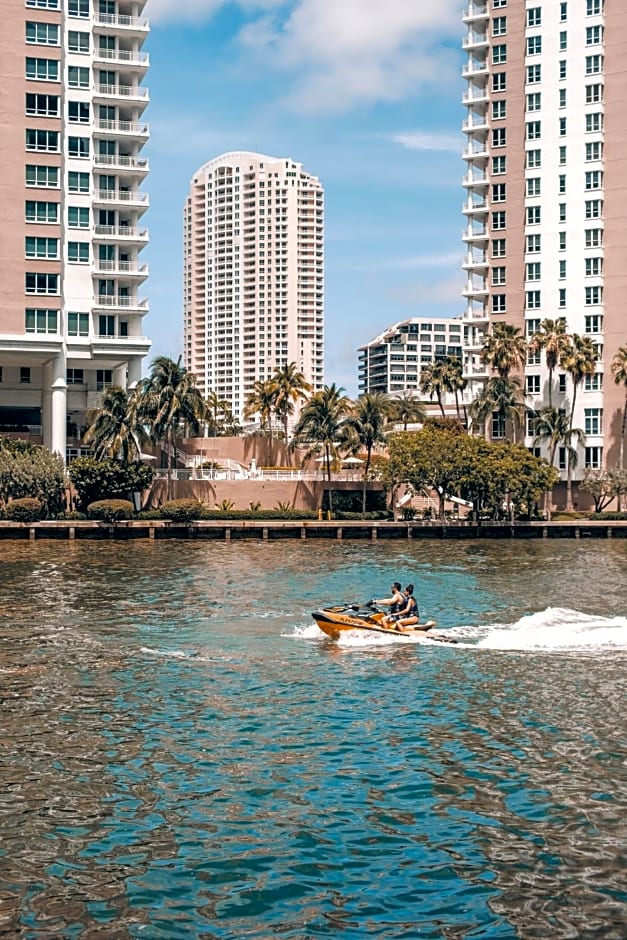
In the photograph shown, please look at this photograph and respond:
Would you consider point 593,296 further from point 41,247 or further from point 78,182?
point 41,247

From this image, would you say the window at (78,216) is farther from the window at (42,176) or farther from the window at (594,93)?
the window at (594,93)

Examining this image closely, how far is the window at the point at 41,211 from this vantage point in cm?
9275

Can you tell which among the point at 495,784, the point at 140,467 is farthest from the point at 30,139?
the point at 495,784

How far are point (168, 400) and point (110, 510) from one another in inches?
478

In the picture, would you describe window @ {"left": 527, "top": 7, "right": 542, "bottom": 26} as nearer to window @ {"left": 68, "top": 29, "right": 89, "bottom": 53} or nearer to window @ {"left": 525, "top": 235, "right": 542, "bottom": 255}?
window @ {"left": 525, "top": 235, "right": 542, "bottom": 255}

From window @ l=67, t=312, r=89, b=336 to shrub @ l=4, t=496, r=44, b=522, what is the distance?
19646 millimetres

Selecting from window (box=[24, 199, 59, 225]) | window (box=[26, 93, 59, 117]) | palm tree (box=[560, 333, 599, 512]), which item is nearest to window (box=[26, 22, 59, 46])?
window (box=[26, 93, 59, 117])

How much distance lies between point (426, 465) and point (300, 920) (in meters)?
73.5

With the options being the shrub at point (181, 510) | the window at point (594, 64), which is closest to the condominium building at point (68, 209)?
the shrub at point (181, 510)

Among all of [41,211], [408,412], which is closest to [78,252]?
[41,211]

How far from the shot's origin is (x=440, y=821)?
20.7 meters

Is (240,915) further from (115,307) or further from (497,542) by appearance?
(115,307)

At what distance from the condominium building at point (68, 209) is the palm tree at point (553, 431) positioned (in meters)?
36.5

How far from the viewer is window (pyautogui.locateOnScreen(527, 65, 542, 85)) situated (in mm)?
113375
